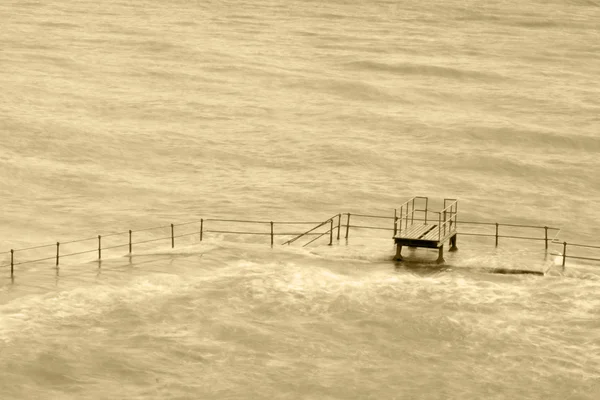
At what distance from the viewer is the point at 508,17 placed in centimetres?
12706

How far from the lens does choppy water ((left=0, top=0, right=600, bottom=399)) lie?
36000 millimetres

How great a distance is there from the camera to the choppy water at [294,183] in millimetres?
36000

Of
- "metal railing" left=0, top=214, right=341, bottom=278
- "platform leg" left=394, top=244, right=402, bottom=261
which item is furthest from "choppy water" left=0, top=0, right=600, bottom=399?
"metal railing" left=0, top=214, right=341, bottom=278

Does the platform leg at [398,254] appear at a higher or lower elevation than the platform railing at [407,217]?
lower

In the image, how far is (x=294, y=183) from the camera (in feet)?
210

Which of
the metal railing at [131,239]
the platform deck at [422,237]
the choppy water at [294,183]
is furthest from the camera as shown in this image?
the metal railing at [131,239]

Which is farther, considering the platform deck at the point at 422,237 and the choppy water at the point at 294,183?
the platform deck at the point at 422,237

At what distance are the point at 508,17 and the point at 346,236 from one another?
85.2m

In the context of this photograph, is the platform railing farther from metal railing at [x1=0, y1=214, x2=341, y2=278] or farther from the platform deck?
metal railing at [x1=0, y1=214, x2=341, y2=278]

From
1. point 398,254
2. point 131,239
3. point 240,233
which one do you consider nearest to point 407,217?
point 398,254

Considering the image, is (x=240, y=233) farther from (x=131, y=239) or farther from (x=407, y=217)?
(x=407, y=217)

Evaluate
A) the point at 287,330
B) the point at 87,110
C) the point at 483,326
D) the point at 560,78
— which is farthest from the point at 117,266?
the point at 560,78

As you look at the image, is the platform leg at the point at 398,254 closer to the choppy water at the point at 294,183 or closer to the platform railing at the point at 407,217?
the platform railing at the point at 407,217

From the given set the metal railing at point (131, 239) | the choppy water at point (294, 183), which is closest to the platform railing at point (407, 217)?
the choppy water at point (294, 183)
